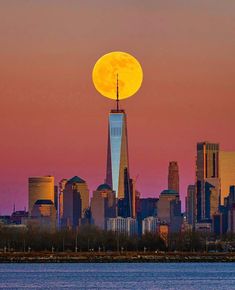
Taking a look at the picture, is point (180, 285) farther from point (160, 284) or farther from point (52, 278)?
point (52, 278)

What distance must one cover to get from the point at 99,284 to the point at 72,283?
268 cm

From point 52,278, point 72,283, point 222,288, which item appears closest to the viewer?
point 222,288

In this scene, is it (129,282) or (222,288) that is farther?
(129,282)

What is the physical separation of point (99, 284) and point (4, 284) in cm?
934

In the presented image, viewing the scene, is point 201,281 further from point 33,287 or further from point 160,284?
point 33,287

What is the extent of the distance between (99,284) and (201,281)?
39.4ft

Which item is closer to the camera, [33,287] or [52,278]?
[33,287]

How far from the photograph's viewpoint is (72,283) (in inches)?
7318

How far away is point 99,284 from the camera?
18550 cm

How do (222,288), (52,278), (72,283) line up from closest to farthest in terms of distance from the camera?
(222,288) → (72,283) → (52,278)

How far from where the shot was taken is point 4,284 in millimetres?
184000

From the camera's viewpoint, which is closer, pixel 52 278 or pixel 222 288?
pixel 222 288

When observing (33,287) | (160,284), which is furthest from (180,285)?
(33,287)

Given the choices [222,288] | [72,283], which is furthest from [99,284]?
[222,288]
